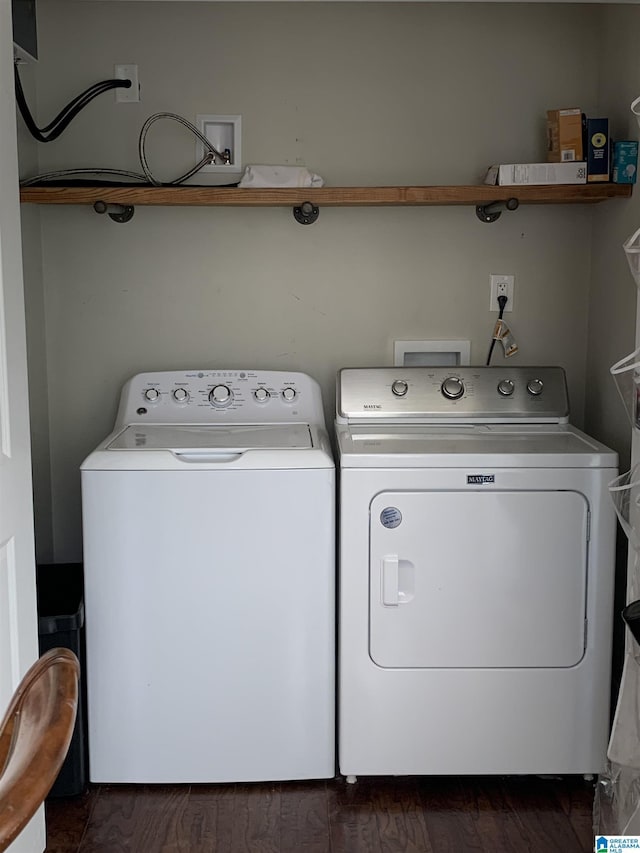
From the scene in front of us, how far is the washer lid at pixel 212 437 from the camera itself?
259cm

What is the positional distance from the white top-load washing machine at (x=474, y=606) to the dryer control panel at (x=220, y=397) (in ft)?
1.21

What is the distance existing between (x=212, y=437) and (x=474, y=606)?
0.81 m

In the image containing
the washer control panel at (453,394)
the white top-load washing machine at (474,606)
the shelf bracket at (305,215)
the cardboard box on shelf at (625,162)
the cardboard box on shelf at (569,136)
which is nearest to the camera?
the white top-load washing machine at (474,606)

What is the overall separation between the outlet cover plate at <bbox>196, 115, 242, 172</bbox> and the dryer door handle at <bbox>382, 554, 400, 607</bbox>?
50.1 inches

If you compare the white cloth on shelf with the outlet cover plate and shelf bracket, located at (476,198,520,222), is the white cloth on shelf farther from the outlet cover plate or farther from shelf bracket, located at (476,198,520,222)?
shelf bracket, located at (476,198,520,222)

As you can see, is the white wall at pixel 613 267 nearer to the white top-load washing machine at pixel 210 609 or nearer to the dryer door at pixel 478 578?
the dryer door at pixel 478 578

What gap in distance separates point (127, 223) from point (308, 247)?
0.54 m

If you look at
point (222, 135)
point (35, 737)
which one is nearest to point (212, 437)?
point (222, 135)

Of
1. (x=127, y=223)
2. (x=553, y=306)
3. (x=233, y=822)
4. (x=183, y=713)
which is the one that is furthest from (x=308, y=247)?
(x=233, y=822)

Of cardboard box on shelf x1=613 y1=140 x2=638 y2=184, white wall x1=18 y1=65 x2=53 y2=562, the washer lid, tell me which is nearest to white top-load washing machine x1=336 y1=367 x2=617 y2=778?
the washer lid

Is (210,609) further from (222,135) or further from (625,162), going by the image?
(625,162)

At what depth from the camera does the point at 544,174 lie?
8.99 feet

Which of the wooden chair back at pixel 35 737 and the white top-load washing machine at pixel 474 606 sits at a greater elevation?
the wooden chair back at pixel 35 737

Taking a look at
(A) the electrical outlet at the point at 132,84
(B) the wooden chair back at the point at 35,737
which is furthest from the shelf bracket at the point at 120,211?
(B) the wooden chair back at the point at 35,737
